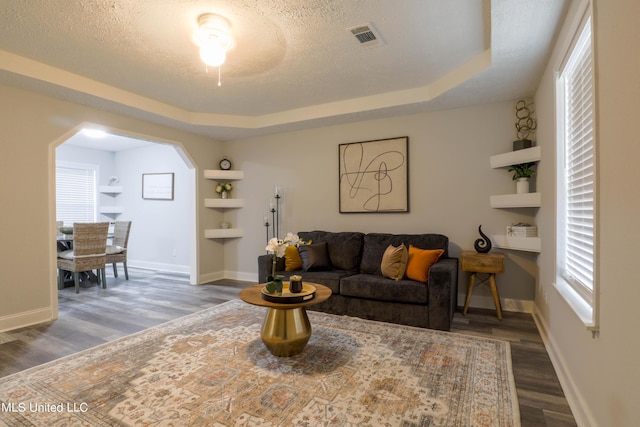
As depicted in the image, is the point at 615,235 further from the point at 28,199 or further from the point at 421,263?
the point at 28,199

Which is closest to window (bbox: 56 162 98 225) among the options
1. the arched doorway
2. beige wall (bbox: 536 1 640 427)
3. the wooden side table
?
the arched doorway

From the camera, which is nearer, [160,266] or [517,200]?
[517,200]

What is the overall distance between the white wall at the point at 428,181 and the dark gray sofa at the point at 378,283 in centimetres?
35

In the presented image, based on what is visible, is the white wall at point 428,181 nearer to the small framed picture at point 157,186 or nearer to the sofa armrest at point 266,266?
the sofa armrest at point 266,266

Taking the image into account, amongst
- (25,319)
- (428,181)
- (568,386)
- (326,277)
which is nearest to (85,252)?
(25,319)

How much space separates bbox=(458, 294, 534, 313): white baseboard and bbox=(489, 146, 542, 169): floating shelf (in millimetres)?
1550

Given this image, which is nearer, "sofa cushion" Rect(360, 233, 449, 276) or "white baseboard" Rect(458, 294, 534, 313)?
"white baseboard" Rect(458, 294, 534, 313)

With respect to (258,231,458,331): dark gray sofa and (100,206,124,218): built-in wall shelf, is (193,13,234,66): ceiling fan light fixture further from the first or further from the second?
(100,206,124,218): built-in wall shelf

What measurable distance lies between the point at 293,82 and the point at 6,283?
361 cm

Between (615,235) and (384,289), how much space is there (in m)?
2.14

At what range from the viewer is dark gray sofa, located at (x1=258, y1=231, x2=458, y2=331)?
3018 millimetres

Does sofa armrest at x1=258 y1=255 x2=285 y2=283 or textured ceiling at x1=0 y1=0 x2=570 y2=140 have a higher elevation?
textured ceiling at x1=0 y1=0 x2=570 y2=140

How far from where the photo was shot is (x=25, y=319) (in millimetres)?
3305

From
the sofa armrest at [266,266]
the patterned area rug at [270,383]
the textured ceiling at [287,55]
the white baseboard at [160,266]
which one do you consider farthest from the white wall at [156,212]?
the patterned area rug at [270,383]
